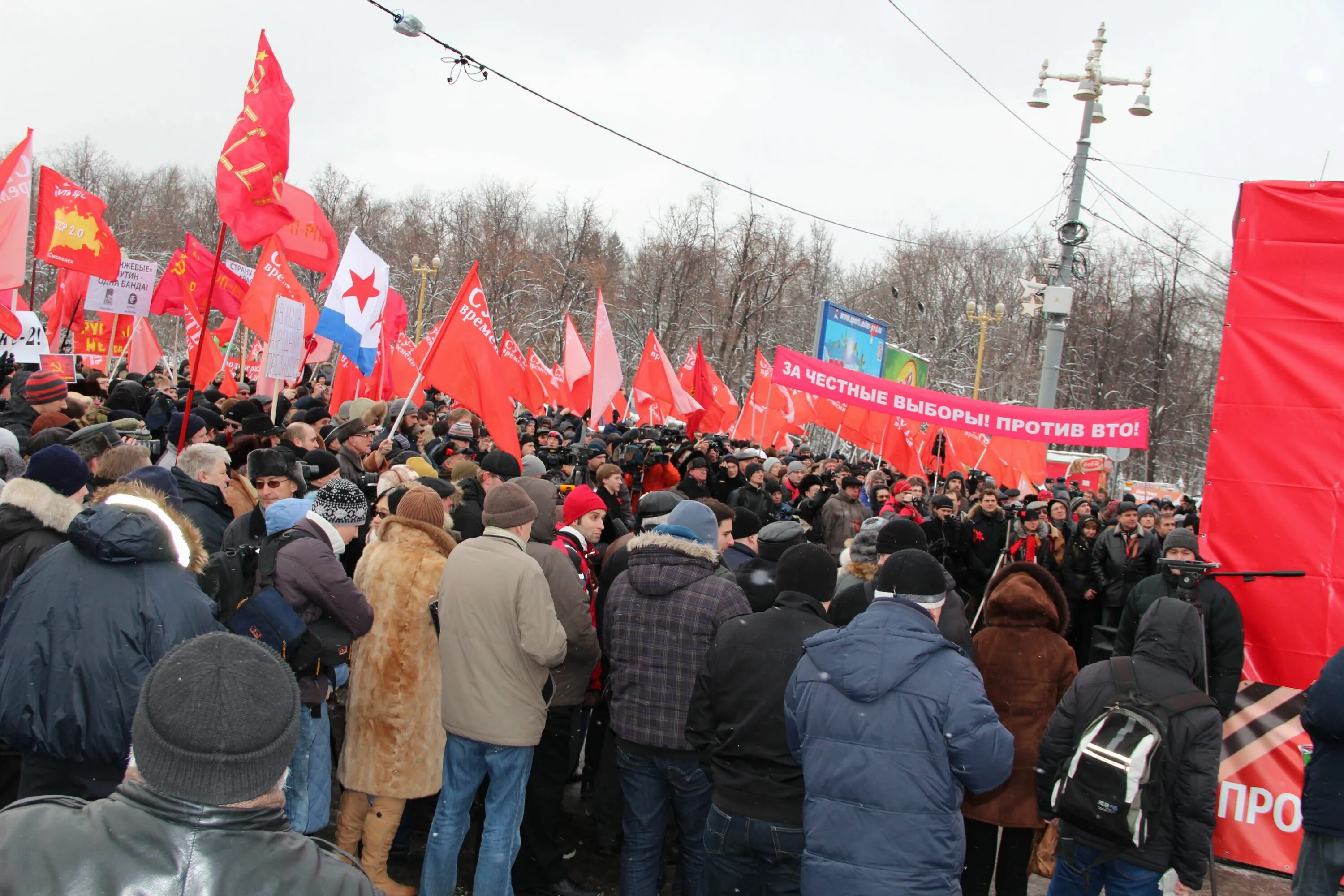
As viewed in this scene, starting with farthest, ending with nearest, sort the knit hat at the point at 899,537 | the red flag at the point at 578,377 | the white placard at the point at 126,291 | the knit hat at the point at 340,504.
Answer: the white placard at the point at 126,291, the red flag at the point at 578,377, the knit hat at the point at 899,537, the knit hat at the point at 340,504

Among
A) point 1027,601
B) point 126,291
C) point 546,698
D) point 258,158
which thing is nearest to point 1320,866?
point 1027,601

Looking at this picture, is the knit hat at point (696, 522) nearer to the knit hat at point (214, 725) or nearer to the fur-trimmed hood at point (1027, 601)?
the fur-trimmed hood at point (1027, 601)

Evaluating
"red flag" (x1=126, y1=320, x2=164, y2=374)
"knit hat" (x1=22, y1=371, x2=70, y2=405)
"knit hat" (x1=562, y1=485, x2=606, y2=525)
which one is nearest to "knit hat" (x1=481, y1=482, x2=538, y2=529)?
"knit hat" (x1=562, y1=485, x2=606, y2=525)

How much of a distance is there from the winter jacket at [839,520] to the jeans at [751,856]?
721 centimetres

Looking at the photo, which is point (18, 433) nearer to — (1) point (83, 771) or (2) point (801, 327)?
(1) point (83, 771)

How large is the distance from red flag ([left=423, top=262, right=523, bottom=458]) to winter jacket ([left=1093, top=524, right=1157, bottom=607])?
5699 millimetres

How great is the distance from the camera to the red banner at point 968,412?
973cm

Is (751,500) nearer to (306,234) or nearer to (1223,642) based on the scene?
(1223,642)

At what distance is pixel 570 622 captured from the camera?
201 inches

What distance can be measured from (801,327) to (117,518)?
56.8 meters

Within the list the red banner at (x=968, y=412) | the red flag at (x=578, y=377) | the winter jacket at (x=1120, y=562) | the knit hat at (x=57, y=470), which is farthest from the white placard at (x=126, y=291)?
the winter jacket at (x=1120, y=562)

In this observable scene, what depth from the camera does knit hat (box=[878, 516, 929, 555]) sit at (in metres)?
5.03

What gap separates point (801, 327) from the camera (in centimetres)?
5881

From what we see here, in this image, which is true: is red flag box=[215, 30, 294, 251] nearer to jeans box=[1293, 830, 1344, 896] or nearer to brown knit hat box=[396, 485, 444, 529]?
brown knit hat box=[396, 485, 444, 529]
